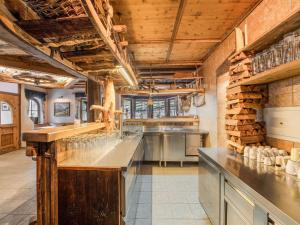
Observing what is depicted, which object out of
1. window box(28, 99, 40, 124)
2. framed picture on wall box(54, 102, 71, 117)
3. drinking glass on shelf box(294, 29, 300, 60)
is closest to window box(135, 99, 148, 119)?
framed picture on wall box(54, 102, 71, 117)

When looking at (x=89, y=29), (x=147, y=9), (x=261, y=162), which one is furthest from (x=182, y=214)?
(x=147, y=9)

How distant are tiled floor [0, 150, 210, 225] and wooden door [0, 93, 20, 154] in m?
2.59

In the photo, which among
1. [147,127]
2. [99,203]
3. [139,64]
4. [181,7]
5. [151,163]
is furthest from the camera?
[147,127]

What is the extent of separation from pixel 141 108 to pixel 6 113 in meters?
5.71

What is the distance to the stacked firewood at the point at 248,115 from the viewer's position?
7.93 ft

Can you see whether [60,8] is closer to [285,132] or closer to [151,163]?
[285,132]

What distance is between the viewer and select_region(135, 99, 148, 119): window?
10648mm

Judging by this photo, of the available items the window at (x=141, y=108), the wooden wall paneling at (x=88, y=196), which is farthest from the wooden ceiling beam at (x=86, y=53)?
the window at (x=141, y=108)

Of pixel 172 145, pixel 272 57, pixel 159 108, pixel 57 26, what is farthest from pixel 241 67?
pixel 159 108

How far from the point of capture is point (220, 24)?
124 inches

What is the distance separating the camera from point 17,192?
366 centimetres

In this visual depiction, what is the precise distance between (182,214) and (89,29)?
2.59 m

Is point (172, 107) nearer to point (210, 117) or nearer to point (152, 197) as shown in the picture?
point (210, 117)

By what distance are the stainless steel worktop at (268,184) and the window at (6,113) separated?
26.6ft
